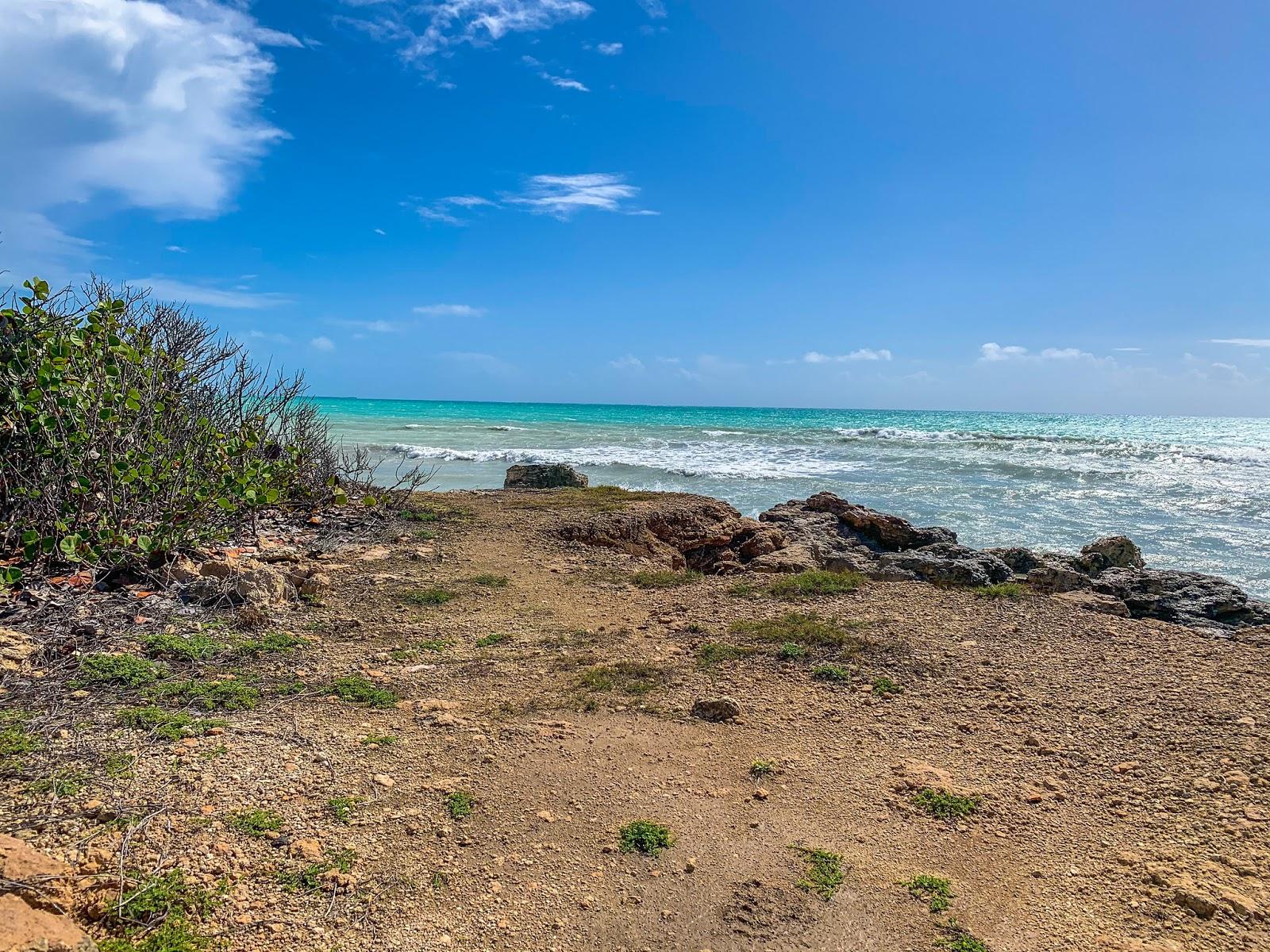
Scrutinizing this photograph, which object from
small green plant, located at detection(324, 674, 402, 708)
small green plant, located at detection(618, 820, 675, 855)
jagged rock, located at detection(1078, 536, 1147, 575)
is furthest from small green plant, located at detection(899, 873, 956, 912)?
jagged rock, located at detection(1078, 536, 1147, 575)

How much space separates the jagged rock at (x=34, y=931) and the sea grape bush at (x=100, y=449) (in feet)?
10.3

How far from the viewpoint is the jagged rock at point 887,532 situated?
30.5ft

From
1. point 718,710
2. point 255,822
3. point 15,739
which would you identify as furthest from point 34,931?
point 718,710

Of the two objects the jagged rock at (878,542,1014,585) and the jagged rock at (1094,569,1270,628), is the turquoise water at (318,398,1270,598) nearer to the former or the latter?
the jagged rock at (1094,569,1270,628)

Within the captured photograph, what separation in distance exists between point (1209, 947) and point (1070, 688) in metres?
2.14

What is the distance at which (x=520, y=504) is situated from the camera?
10812 millimetres

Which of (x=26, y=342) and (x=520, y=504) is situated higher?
(x=26, y=342)

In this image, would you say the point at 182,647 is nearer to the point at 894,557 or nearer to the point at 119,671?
the point at 119,671

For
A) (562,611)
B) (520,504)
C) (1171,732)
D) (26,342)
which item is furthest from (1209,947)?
(520,504)

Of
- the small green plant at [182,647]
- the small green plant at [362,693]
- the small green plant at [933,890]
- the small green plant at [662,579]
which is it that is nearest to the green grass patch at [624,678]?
the small green plant at [362,693]

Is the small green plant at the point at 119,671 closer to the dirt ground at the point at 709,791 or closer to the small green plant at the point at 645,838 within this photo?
the dirt ground at the point at 709,791

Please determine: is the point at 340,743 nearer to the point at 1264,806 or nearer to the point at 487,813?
the point at 487,813

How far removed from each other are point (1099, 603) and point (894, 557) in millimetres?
2029

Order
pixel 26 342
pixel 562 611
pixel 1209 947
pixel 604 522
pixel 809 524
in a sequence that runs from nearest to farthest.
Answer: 1. pixel 1209 947
2. pixel 26 342
3. pixel 562 611
4. pixel 604 522
5. pixel 809 524
